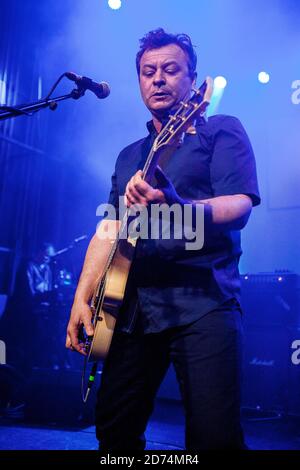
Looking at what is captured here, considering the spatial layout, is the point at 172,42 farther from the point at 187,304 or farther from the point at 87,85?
the point at 187,304

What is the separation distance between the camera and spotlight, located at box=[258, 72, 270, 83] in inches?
267

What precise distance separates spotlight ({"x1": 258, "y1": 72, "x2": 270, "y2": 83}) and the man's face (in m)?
5.18

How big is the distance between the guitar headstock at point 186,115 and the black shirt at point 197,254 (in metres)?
0.17

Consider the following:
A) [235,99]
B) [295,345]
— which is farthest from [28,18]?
[295,345]

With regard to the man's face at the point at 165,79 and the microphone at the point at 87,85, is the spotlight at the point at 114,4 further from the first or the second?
the man's face at the point at 165,79

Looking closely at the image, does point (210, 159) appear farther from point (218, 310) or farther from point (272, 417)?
point (272, 417)

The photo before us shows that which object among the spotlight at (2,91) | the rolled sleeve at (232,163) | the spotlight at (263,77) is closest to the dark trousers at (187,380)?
the rolled sleeve at (232,163)

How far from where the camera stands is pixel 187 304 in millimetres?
1663

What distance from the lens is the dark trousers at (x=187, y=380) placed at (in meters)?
1.49

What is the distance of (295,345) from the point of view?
4.73 metres

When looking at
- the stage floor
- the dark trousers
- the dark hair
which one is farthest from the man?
the stage floor

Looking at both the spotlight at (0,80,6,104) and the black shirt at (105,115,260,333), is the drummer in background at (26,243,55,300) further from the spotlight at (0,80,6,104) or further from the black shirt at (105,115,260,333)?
the black shirt at (105,115,260,333)

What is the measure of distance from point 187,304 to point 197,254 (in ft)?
0.69
